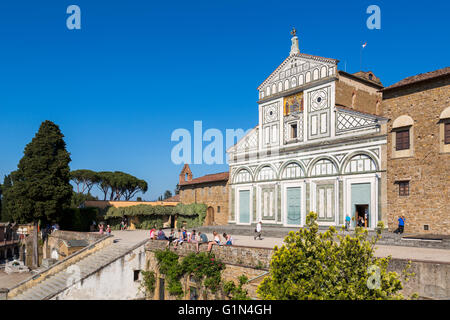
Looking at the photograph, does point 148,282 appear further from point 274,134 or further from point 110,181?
point 110,181

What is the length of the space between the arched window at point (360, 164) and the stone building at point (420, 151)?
1.27 m

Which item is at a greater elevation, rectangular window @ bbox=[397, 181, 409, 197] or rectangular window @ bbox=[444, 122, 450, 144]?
rectangular window @ bbox=[444, 122, 450, 144]

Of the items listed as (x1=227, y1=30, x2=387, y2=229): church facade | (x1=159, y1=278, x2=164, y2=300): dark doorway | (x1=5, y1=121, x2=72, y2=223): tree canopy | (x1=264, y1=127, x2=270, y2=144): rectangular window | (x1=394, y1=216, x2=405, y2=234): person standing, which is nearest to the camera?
(x1=159, y1=278, x2=164, y2=300): dark doorway

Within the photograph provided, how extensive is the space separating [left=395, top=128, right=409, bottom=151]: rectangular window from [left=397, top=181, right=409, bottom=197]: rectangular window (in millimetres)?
2040

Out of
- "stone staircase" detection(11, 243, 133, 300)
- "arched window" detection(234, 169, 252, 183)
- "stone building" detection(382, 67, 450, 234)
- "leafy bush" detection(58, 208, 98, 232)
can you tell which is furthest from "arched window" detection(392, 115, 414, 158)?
"leafy bush" detection(58, 208, 98, 232)

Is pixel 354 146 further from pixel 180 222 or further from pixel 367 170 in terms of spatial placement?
pixel 180 222

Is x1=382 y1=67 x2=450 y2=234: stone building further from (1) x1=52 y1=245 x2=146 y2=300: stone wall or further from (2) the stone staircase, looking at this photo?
(2) the stone staircase

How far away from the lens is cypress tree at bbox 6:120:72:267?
29250 mm

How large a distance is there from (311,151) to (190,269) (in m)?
14.8

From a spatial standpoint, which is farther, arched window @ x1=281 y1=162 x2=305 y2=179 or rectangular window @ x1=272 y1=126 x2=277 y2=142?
rectangular window @ x1=272 y1=126 x2=277 y2=142

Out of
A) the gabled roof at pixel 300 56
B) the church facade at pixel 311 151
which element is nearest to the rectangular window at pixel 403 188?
the church facade at pixel 311 151

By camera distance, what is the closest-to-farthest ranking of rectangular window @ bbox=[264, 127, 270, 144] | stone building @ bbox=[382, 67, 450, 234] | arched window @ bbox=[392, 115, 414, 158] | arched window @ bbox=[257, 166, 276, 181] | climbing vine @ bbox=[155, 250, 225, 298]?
climbing vine @ bbox=[155, 250, 225, 298]
stone building @ bbox=[382, 67, 450, 234]
arched window @ bbox=[392, 115, 414, 158]
arched window @ bbox=[257, 166, 276, 181]
rectangular window @ bbox=[264, 127, 270, 144]

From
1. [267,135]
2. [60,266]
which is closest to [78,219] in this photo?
[60,266]
